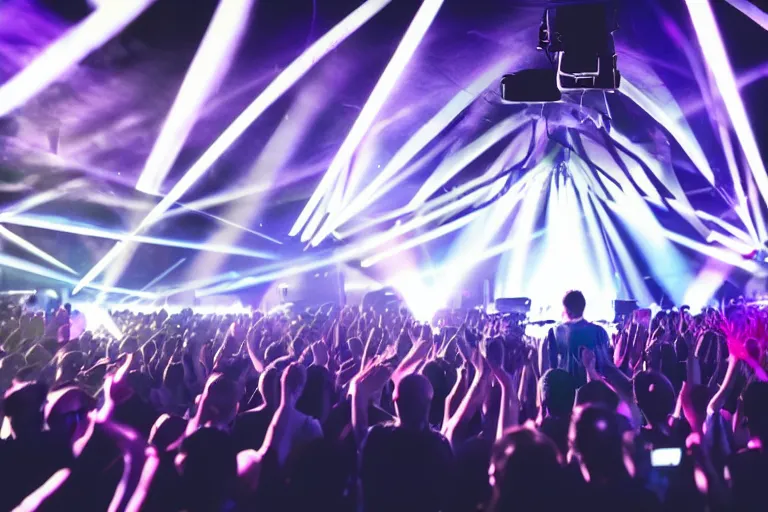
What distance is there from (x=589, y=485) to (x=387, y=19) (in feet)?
23.4

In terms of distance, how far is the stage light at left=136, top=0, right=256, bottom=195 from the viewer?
22.9 ft

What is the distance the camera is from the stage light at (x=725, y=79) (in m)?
7.47

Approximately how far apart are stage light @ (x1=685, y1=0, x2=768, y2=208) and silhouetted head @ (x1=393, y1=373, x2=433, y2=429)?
6.82m

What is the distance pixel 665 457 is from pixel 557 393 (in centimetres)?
81

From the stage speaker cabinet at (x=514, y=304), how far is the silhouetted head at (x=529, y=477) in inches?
738

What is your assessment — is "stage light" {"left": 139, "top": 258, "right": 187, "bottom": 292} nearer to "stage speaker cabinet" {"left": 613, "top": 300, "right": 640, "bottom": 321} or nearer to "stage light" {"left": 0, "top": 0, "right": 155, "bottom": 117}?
"stage light" {"left": 0, "top": 0, "right": 155, "bottom": 117}

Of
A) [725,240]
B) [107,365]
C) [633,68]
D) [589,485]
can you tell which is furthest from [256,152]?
[725,240]

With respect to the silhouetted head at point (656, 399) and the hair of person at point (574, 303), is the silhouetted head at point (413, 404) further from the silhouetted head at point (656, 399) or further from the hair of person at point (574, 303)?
the hair of person at point (574, 303)

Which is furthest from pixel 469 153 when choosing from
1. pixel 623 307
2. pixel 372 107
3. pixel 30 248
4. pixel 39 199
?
pixel 30 248

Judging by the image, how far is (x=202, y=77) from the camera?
8289 millimetres

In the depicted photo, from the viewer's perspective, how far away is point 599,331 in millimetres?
5086

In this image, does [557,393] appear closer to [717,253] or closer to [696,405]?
[696,405]

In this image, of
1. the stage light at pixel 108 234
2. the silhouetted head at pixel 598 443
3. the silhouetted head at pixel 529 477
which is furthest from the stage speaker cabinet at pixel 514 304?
the silhouetted head at pixel 529 477

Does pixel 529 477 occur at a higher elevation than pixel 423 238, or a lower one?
lower
